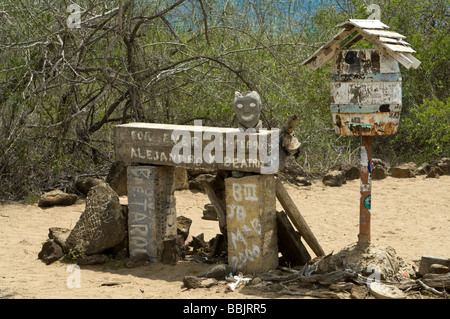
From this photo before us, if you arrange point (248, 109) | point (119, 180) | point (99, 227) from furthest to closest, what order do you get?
point (119, 180) → point (99, 227) → point (248, 109)

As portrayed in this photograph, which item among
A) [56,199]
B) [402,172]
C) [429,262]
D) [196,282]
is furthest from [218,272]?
[402,172]

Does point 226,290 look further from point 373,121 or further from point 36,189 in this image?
point 36,189

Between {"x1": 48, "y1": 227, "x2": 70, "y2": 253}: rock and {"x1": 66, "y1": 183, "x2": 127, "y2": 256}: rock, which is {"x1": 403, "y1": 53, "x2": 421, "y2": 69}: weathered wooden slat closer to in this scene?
{"x1": 66, "y1": 183, "x2": 127, "y2": 256}: rock

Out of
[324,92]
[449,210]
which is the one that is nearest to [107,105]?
[324,92]

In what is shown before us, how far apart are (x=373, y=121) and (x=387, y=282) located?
5.02ft

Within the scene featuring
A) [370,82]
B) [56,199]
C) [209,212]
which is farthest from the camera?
[56,199]

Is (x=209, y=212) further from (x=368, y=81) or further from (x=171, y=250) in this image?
(x=368, y=81)

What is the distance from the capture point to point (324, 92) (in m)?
14.2

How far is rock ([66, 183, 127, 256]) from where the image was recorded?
7.52 m

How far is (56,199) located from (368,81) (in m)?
6.10

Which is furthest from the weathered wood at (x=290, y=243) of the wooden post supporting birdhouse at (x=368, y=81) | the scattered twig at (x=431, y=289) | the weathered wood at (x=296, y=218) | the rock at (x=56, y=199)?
the rock at (x=56, y=199)

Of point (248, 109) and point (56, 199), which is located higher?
point (248, 109)

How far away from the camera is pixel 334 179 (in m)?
11.8

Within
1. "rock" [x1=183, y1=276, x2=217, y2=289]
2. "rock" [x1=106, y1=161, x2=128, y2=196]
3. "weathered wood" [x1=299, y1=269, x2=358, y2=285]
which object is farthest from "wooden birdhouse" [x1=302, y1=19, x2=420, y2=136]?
"rock" [x1=106, y1=161, x2=128, y2=196]
